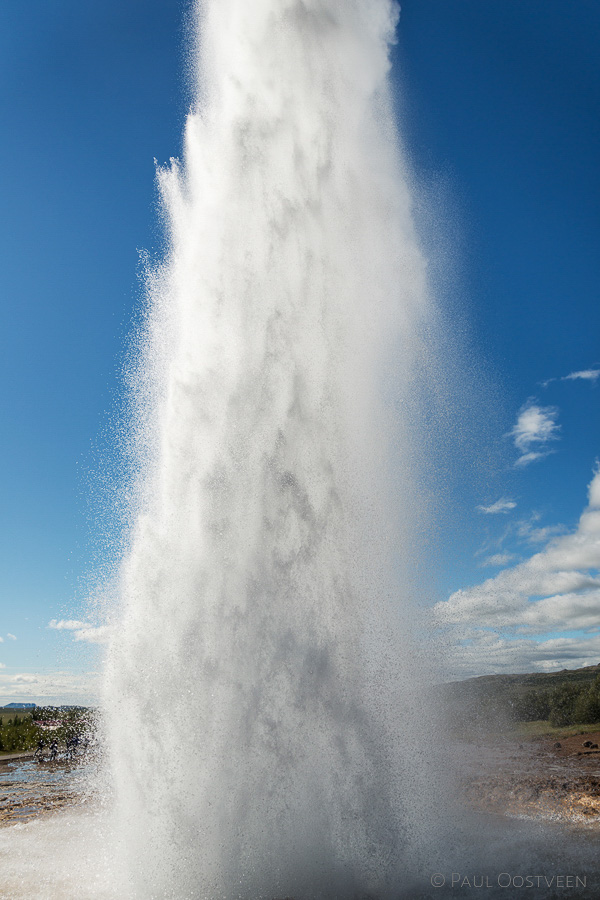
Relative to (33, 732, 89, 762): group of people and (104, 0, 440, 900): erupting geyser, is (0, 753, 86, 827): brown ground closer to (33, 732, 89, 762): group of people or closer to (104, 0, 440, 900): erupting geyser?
(33, 732, 89, 762): group of people

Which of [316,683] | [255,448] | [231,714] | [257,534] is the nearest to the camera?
[231,714]

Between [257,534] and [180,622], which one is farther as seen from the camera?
[257,534]

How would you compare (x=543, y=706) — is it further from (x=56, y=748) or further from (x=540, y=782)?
(x=56, y=748)

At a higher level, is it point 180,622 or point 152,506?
point 152,506

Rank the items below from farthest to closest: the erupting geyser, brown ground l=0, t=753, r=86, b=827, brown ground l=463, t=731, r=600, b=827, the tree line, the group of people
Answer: the tree line, the group of people, brown ground l=0, t=753, r=86, b=827, brown ground l=463, t=731, r=600, b=827, the erupting geyser

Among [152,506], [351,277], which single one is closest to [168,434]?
[152,506]

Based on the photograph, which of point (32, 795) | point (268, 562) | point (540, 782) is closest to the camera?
point (268, 562)

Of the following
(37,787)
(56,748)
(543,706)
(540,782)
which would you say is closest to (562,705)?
(543,706)

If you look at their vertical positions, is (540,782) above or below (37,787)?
below

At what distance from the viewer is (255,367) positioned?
53.6 feet

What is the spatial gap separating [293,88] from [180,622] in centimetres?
1872

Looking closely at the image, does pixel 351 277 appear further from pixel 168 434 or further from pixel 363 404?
pixel 168 434

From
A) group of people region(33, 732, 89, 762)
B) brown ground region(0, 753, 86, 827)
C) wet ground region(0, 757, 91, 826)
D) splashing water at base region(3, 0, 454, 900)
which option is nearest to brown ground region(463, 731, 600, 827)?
splashing water at base region(3, 0, 454, 900)

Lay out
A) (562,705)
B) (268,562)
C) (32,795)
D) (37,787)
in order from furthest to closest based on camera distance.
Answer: (562,705), (37,787), (32,795), (268,562)
